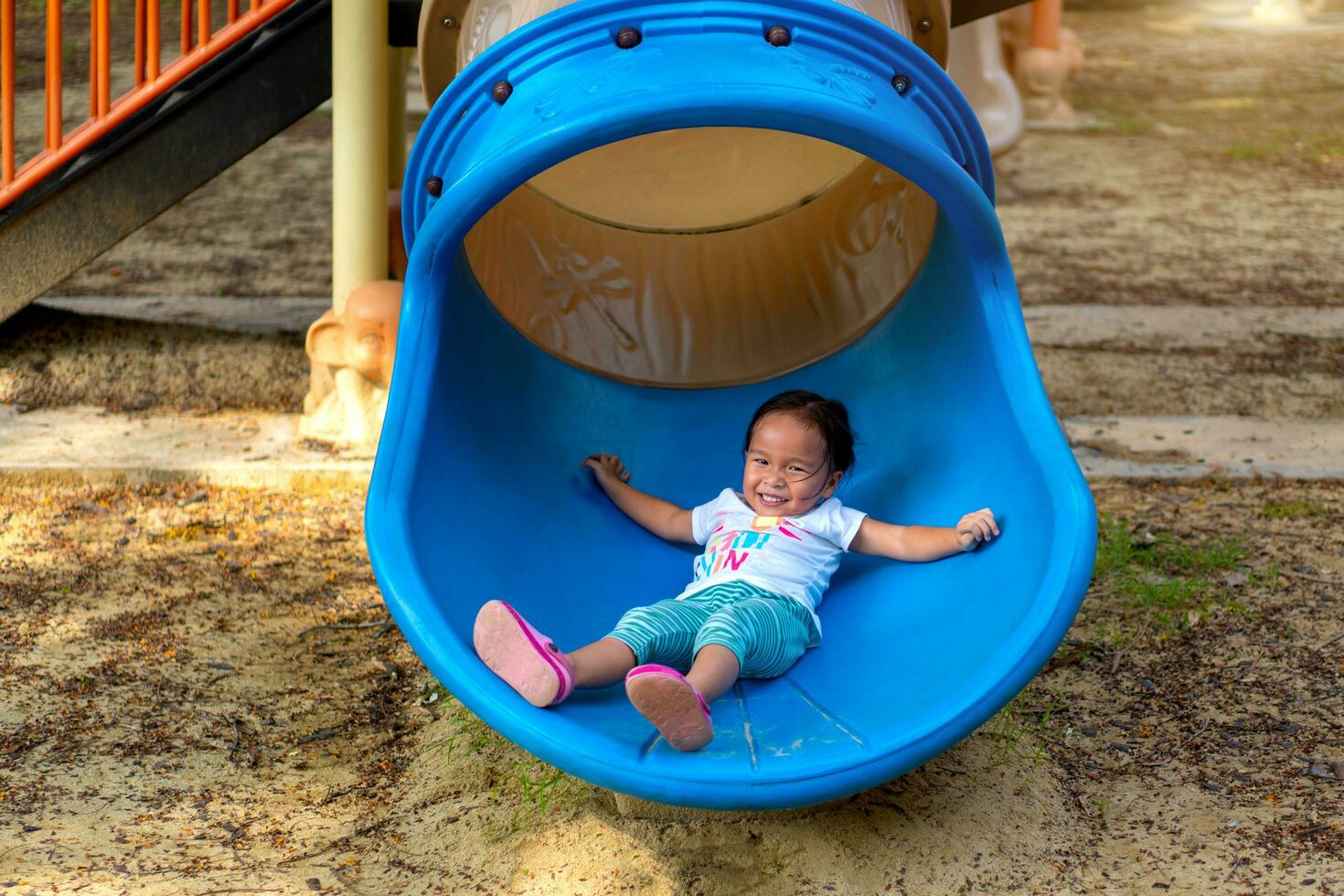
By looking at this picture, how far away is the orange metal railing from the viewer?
156 inches

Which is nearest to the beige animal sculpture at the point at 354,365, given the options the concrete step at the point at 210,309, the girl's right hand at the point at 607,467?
the concrete step at the point at 210,309

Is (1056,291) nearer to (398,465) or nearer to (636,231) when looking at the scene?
(636,231)

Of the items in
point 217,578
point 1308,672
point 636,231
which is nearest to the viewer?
point 1308,672

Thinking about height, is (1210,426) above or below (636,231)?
below

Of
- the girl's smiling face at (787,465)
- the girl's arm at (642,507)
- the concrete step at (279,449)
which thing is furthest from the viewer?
the concrete step at (279,449)

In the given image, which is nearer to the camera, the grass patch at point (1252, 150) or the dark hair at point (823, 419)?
the dark hair at point (823, 419)

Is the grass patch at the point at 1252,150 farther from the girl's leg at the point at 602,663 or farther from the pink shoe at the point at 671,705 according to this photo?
the pink shoe at the point at 671,705

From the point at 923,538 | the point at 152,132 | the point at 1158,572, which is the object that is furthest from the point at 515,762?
the point at 152,132

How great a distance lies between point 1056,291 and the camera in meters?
5.81

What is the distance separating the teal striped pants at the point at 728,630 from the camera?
2410mm

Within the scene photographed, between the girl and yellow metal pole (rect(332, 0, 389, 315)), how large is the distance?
1.40 m

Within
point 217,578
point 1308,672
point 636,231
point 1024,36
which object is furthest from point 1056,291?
point 1024,36

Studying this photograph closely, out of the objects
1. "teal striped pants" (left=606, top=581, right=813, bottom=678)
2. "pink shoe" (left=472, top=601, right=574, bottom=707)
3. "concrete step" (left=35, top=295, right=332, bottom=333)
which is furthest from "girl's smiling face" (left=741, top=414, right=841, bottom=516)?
"concrete step" (left=35, top=295, right=332, bottom=333)

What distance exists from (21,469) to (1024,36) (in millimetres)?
7653
